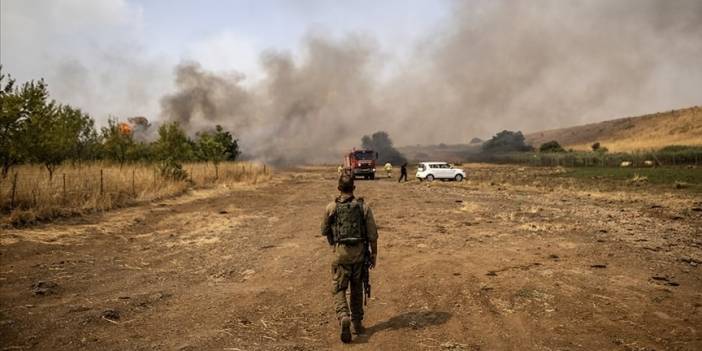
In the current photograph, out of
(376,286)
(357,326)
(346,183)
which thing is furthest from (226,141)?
(357,326)

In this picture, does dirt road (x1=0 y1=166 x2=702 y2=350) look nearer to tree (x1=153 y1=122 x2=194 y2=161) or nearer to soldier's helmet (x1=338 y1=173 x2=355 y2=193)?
soldier's helmet (x1=338 y1=173 x2=355 y2=193)

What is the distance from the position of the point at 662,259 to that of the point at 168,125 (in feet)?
104

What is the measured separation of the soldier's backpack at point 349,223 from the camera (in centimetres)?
608

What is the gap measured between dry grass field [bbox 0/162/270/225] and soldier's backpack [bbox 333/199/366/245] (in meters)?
12.0

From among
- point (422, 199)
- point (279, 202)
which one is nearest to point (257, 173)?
point (279, 202)

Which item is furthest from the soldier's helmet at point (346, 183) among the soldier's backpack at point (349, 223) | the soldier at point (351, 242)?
the soldier's backpack at point (349, 223)

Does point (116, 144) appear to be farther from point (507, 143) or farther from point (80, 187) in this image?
point (507, 143)

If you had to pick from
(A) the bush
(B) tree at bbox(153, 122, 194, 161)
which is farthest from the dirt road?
(B) tree at bbox(153, 122, 194, 161)

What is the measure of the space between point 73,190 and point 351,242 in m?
15.4

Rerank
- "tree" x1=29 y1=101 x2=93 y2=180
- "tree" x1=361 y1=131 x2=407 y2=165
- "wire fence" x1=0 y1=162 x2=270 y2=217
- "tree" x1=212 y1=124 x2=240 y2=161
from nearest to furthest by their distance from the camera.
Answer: "wire fence" x1=0 y1=162 x2=270 y2=217 < "tree" x1=29 y1=101 x2=93 y2=180 < "tree" x1=212 y1=124 x2=240 y2=161 < "tree" x1=361 y1=131 x2=407 y2=165

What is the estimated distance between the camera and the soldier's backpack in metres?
6.08

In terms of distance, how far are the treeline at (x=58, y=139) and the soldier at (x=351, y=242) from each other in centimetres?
1473

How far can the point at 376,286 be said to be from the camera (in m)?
8.16

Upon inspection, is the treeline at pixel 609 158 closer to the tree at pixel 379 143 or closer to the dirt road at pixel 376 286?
the tree at pixel 379 143
